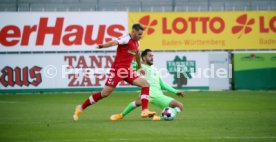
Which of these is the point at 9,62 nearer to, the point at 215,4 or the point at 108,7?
the point at 108,7

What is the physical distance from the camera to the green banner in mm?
33719

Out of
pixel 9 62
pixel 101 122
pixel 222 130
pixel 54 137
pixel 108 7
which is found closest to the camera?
pixel 54 137

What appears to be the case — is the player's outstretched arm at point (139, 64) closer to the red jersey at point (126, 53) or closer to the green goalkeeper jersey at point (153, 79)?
the red jersey at point (126, 53)

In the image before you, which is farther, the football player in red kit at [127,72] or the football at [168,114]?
the football at [168,114]

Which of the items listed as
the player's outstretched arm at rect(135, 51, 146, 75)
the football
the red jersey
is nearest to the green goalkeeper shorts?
the football

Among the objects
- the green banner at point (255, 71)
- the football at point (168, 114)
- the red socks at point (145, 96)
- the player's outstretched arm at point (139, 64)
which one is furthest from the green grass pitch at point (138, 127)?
the green banner at point (255, 71)

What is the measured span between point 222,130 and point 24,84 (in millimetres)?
20843

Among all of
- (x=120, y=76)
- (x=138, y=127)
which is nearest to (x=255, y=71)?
(x=120, y=76)

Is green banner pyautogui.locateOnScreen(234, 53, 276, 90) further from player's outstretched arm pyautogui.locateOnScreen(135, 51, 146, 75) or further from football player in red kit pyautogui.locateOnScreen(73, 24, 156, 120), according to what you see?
football player in red kit pyautogui.locateOnScreen(73, 24, 156, 120)

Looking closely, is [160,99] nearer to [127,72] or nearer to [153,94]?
[153,94]

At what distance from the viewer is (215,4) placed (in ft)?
116

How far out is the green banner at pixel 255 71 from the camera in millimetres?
33719

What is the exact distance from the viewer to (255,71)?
33906 millimetres

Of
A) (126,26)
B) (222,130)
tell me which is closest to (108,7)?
(126,26)
